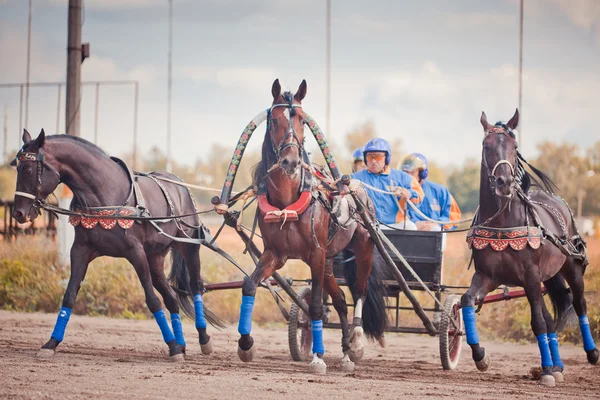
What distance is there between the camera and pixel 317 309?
7.56m

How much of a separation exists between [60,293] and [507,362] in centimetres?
727

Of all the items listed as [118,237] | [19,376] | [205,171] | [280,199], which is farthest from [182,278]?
[205,171]

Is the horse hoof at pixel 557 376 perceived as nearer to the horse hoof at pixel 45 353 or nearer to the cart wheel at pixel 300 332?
the cart wheel at pixel 300 332

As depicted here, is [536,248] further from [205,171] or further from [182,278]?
[205,171]

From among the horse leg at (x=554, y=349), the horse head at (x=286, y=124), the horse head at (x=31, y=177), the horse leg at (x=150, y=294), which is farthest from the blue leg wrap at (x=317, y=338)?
the horse head at (x=31, y=177)

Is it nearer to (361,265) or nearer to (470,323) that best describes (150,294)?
(361,265)

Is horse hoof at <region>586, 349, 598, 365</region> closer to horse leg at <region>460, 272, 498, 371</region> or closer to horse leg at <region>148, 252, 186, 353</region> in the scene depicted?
horse leg at <region>460, 272, 498, 371</region>

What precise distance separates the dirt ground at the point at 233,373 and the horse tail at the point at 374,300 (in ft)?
1.26

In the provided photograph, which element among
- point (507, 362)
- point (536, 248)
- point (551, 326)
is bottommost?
point (507, 362)

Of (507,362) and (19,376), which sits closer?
(19,376)

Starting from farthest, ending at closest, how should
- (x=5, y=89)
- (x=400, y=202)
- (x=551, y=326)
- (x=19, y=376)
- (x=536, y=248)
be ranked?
(x=5, y=89) → (x=400, y=202) → (x=551, y=326) → (x=536, y=248) → (x=19, y=376)

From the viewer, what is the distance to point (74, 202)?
7.89 metres

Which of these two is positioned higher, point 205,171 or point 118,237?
point 205,171

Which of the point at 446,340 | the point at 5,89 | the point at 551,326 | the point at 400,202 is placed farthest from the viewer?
the point at 5,89
